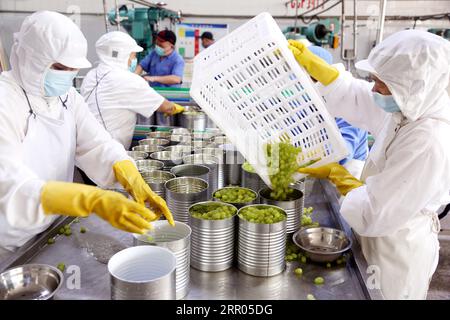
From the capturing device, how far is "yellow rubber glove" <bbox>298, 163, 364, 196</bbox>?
189 centimetres

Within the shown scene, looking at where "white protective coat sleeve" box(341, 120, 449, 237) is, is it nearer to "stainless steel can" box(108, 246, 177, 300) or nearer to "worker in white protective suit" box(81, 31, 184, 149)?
"stainless steel can" box(108, 246, 177, 300)

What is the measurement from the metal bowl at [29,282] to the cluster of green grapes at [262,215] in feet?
2.32

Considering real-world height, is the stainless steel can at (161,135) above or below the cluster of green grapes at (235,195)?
below

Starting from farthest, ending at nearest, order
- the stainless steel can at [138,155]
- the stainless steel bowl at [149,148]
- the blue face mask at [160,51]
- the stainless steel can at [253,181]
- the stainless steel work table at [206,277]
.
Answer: the blue face mask at [160,51] → the stainless steel bowl at [149,148] → the stainless steel can at [138,155] → the stainless steel can at [253,181] → the stainless steel work table at [206,277]

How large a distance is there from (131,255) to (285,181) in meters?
0.81

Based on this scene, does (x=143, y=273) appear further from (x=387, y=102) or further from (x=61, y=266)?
(x=387, y=102)

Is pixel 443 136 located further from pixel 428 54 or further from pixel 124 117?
pixel 124 117

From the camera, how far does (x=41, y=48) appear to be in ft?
5.26

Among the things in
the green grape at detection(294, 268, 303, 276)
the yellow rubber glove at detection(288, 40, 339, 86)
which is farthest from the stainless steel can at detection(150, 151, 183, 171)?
the green grape at detection(294, 268, 303, 276)

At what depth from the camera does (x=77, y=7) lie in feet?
23.6

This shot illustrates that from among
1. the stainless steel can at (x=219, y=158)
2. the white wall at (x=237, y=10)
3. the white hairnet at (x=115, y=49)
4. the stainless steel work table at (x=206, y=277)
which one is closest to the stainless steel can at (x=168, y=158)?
the stainless steel can at (x=219, y=158)

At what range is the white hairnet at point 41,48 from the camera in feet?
5.28

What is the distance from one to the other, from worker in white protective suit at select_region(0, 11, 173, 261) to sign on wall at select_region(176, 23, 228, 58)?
18.0ft

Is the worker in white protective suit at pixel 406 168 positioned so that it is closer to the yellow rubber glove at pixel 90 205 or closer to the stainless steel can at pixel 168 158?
the yellow rubber glove at pixel 90 205
